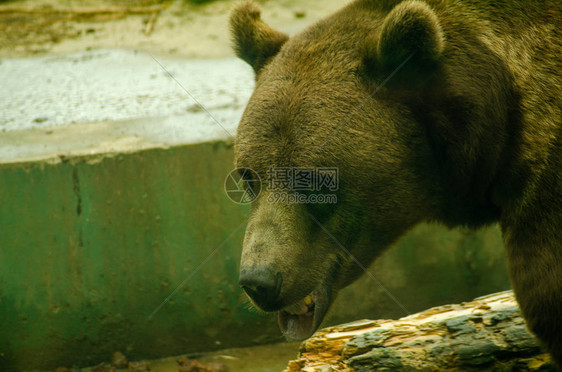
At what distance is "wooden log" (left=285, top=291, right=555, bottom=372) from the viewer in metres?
3.38

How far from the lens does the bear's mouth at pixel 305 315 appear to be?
327 centimetres

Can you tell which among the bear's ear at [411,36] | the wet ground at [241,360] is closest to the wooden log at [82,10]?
the wet ground at [241,360]

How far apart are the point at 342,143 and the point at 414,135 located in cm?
35

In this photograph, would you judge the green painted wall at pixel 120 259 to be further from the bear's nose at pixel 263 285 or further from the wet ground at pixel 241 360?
the bear's nose at pixel 263 285

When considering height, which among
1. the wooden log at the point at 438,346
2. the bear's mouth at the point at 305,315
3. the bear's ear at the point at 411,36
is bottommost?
the wooden log at the point at 438,346

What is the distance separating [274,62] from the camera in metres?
3.32

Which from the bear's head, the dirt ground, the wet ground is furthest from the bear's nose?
the dirt ground

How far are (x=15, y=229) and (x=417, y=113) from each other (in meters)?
3.17

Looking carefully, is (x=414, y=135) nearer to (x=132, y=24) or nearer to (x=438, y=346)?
(x=438, y=346)

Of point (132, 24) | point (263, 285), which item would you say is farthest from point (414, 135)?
point (132, 24)

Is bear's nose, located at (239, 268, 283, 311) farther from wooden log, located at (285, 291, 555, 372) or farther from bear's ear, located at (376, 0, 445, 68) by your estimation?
bear's ear, located at (376, 0, 445, 68)

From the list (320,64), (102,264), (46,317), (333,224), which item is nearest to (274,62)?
(320,64)

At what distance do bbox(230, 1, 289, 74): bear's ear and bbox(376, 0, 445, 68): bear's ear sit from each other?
81 centimetres

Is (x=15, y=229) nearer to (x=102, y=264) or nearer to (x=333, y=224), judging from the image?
(x=102, y=264)
